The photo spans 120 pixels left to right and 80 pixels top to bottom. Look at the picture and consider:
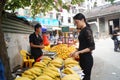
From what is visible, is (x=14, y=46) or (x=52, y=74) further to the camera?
(x=14, y=46)

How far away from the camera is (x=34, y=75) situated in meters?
3.77

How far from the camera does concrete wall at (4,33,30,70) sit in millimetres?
9024

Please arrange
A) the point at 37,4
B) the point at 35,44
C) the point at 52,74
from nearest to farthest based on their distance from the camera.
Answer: the point at 52,74 → the point at 35,44 → the point at 37,4

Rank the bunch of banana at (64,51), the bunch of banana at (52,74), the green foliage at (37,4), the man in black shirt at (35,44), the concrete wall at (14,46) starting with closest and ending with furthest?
the bunch of banana at (52,74), the bunch of banana at (64,51), the man in black shirt at (35,44), the green foliage at (37,4), the concrete wall at (14,46)

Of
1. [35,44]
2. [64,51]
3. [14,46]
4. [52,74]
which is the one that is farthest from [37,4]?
[52,74]

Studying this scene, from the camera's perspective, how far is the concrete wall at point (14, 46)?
9024 millimetres

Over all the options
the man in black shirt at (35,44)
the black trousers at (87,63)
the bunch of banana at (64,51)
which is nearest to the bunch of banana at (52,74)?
the black trousers at (87,63)

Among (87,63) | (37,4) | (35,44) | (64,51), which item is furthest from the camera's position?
(37,4)

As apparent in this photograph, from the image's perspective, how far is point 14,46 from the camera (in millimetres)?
9898

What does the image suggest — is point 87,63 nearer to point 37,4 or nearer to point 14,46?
point 14,46

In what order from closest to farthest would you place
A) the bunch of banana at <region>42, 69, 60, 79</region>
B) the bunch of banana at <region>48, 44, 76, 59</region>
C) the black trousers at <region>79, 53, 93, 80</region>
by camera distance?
1. the bunch of banana at <region>42, 69, 60, 79</region>
2. the black trousers at <region>79, 53, 93, 80</region>
3. the bunch of banana at <region>48, 44, 76, 59</region>

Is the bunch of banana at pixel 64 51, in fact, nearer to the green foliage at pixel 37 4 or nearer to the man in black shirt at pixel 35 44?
the man in black shirt at pixel 35 44

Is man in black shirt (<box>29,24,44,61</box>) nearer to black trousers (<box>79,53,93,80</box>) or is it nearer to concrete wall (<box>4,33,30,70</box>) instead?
concrete wall (<box>4,33,30,70</box>)

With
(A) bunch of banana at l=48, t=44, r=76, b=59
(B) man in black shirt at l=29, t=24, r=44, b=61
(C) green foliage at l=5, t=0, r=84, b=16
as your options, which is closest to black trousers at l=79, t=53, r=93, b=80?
(A) bunch of banana at l=48, t=44, r=76, b=59
